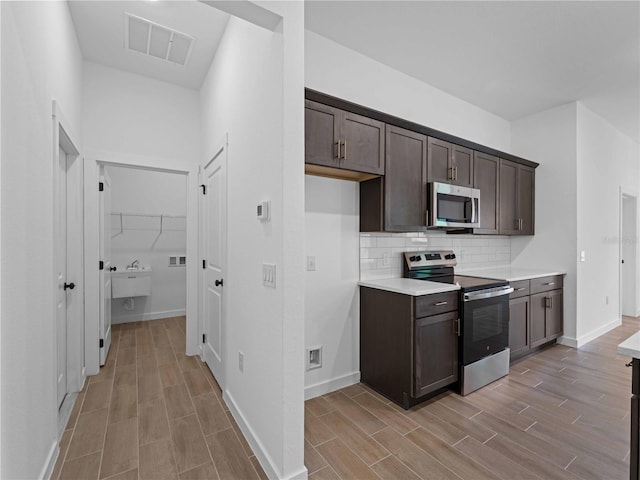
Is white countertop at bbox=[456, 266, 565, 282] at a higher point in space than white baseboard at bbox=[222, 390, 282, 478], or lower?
higher

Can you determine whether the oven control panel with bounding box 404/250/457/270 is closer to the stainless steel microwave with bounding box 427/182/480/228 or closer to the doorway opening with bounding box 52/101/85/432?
the stainless steel microwave with bounding box 427/182/480/228

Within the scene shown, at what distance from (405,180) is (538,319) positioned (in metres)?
2.36

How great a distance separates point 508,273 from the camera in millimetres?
3686

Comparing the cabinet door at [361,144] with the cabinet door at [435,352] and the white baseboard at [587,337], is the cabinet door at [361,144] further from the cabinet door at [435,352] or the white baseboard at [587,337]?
Answer: the white baseboard at [587,337]

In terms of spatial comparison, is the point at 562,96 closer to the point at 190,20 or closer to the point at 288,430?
the point at 190,20

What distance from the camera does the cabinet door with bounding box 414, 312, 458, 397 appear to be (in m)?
2.38

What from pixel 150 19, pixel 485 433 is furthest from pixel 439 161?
pixel 150 19

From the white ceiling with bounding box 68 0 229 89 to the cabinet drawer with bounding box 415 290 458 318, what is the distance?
106 inches

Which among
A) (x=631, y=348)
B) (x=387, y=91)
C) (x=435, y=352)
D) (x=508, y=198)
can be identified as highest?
(x=387, y=91)

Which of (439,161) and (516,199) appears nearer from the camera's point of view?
(439,161)

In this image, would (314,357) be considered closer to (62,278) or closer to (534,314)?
(62,278)

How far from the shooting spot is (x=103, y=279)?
317cm

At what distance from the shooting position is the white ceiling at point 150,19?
7.72 ft

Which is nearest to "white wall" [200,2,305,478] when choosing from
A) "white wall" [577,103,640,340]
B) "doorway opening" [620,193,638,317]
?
"white wall" [577,103,640,340]
